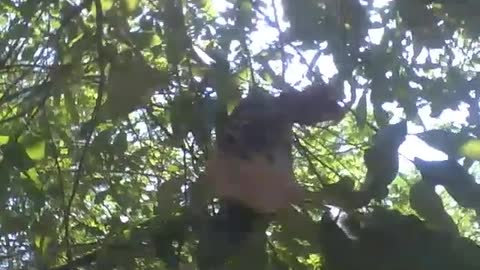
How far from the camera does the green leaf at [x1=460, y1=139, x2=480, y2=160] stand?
2.99 feet

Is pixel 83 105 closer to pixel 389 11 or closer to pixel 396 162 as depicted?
pixel 389 11

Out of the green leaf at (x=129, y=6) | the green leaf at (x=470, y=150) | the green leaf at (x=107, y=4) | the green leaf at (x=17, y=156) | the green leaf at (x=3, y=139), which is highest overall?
the green leaf at (x=107, y=4)

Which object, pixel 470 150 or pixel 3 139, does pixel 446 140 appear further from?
pixel 3 139

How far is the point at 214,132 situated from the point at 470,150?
41 centimetres

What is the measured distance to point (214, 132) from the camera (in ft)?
4.00

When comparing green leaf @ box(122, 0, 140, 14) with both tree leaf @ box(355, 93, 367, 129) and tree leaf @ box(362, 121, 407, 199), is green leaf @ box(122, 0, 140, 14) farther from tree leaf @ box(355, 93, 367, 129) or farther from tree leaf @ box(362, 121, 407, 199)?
tree leaf @ box(362, 121, 407, 199)

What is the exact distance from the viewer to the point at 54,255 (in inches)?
58.4

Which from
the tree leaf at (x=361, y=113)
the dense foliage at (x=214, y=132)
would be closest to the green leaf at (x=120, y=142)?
the dense foliage at (x=214, y=132)

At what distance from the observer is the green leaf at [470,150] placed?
911 millimetres

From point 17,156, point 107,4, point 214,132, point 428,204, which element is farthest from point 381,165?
point 107,4

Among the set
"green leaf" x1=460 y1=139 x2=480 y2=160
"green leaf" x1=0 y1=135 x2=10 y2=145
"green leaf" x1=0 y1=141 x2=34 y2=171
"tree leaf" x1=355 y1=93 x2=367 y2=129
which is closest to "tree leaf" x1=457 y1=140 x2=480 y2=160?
"green leaf" x1=460 y1=139 x2=480 y2=160

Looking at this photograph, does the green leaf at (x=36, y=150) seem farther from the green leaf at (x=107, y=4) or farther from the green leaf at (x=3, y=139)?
the green leaf at (x=107, y=4)

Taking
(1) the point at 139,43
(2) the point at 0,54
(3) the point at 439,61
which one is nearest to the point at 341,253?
(1) the point at 139,43

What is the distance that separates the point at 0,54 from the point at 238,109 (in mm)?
925
